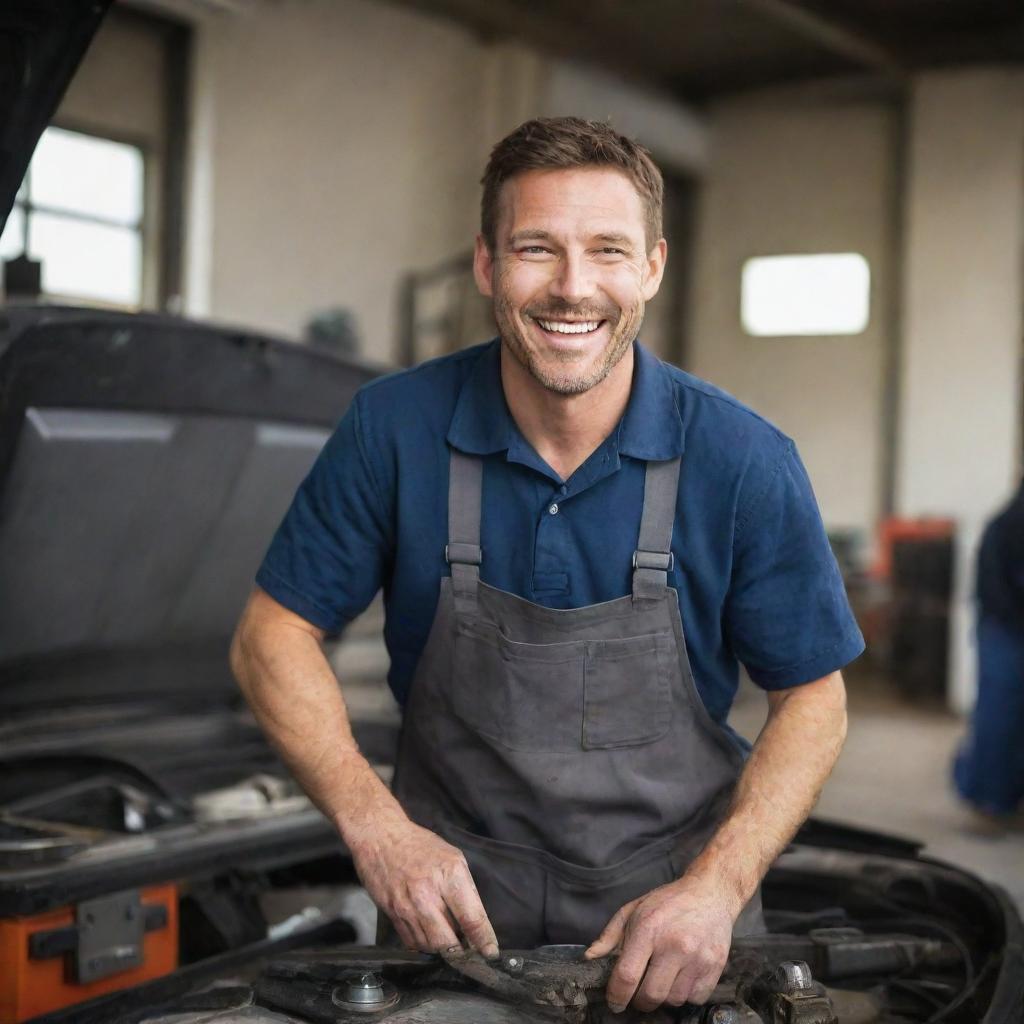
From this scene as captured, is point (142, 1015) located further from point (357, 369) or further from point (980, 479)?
point (980, 479)

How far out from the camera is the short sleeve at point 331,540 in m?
1.58

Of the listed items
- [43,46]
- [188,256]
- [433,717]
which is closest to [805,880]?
[433,717]

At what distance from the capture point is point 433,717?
5.07 feet

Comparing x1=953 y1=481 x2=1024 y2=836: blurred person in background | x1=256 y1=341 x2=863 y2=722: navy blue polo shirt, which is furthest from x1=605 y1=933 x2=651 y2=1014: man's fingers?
x1=953 y1=481 x2=1024 y2=836: blurred person in background

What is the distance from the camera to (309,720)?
1528 mm

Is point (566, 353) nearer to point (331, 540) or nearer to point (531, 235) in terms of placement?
point (531, 235)

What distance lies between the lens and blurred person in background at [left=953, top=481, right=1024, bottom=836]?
450 centimetres

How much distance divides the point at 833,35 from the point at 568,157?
6222 mm

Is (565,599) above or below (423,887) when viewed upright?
above

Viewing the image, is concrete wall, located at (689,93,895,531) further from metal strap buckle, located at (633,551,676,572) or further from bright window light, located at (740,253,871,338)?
metal strap buckle, located at (633,551,676,572)

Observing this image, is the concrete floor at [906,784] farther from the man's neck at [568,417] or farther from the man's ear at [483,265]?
the man's ear at [483,265]

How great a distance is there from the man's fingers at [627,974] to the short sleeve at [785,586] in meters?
0.39

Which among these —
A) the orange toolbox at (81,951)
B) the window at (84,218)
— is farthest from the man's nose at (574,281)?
the window at (84,218)

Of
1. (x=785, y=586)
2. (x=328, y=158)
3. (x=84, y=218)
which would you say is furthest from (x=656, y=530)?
(x=328, y=158)
